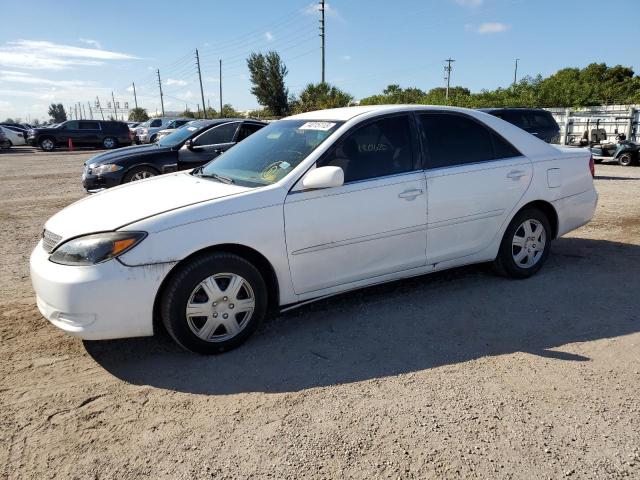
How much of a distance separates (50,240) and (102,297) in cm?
72

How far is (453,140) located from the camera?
4.36 metres

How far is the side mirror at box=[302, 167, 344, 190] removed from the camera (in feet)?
11.4

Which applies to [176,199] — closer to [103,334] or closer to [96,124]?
[103,334]

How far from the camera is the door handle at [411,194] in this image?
392 cm

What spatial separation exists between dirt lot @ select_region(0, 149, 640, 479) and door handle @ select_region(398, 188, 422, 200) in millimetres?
926

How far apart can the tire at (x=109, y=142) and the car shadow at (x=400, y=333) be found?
91.9ft

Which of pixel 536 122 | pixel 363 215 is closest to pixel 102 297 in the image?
pixel 363 215

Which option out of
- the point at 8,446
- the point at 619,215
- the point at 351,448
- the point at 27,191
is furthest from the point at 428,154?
the point at 27,191

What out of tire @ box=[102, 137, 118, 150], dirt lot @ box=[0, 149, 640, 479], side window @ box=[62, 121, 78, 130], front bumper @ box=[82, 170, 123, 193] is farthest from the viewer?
tire @ box=[102, 137, 118, 150]

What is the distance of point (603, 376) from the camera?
3.10 metres

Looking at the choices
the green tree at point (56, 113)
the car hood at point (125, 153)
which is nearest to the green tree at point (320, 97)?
the car hood at point (125, 153)

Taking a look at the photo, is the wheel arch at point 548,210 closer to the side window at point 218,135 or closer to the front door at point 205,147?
the front door at point 205,147

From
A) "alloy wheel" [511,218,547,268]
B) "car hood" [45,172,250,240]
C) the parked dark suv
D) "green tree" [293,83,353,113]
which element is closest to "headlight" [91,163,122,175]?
"car hood" [45,172,250,240]

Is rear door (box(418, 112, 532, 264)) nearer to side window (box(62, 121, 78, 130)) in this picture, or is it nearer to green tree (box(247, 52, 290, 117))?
side window (box(62, 121, 78, 130))
